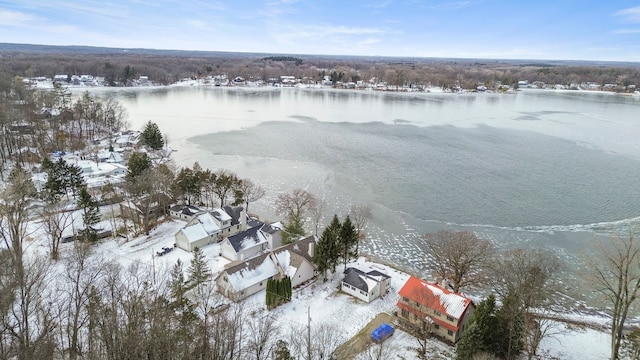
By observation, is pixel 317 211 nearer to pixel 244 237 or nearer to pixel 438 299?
pixel 244 237

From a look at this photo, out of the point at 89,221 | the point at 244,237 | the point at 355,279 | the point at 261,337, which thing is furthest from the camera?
the point at 89,221

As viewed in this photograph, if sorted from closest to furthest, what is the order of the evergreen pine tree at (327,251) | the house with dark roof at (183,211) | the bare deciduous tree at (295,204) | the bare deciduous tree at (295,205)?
the evergreen pine tree at (327,251), the bare deciduous tree at (295,205), the house with dark roof at (183,211), the bare deciduous tree at (295,204)

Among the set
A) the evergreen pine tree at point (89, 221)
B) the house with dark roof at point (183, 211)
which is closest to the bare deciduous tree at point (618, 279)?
the house with dark roof at point (183, 211)

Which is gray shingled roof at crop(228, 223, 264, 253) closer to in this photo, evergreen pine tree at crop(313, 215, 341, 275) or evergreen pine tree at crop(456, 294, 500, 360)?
evergreen pine tree at crop(313, 215, 341, 275)

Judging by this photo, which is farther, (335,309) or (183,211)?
(183,211)

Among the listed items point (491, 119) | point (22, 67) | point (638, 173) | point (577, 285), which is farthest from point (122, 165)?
point (22, 67)

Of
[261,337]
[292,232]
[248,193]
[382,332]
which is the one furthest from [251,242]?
[261,337]

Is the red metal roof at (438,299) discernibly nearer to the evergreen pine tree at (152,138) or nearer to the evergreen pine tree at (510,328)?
the evergreen pine tree at (510,328)
